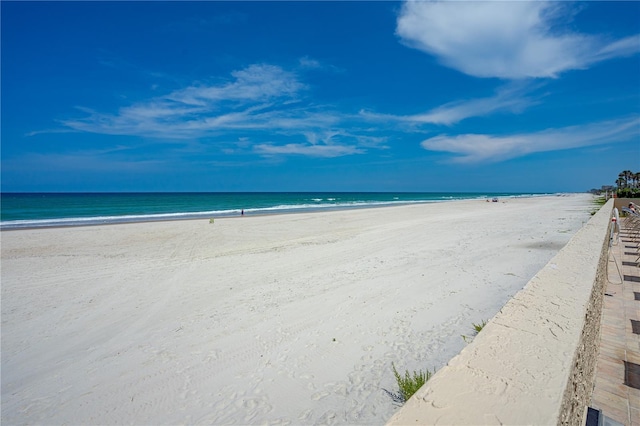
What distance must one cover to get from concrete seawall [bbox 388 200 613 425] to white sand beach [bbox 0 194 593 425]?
157 cm

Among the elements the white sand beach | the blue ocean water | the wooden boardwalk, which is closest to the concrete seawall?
the wooden boardwalk

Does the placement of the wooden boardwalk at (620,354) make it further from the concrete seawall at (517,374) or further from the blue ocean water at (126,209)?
the blue ocean water at (126,209)

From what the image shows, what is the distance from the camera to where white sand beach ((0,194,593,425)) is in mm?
3262

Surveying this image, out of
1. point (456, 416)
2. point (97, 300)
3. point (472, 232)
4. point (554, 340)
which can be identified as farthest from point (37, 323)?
point (472, 232)

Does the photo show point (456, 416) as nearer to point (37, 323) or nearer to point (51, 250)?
point (37, 323)

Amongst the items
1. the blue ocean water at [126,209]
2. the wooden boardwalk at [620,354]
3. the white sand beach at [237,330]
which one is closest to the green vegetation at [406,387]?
the white sand beach at [237,330]

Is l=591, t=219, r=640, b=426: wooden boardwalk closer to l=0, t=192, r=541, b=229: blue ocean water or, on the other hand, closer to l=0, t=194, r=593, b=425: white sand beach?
l=0, t=194, r=593, b=425: white sand beach

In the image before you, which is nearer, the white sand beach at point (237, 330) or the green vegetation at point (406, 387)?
the green vegetation at point (406, 387)

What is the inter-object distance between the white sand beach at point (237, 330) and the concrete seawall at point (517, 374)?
5.15 ft

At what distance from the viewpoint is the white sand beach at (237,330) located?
326 cm

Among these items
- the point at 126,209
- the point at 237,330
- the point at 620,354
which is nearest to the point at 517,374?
the point at 620,354

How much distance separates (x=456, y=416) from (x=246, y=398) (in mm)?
2657

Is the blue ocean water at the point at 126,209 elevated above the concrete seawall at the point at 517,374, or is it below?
above

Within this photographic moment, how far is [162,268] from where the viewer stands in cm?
879
